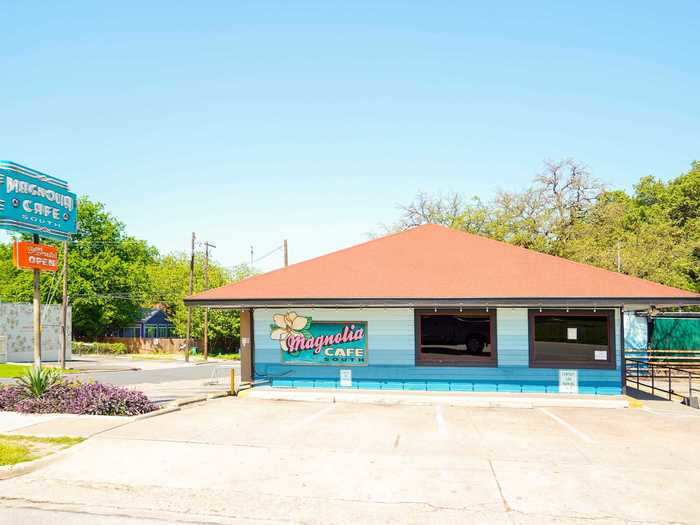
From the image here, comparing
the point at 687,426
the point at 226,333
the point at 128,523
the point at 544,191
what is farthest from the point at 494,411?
the point at 226,333

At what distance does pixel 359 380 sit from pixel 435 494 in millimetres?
10419

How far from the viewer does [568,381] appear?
18.0 m

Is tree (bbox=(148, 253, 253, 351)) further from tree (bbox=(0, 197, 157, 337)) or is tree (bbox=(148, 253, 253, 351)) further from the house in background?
the house in background

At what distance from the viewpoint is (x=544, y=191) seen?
53469 millimetres

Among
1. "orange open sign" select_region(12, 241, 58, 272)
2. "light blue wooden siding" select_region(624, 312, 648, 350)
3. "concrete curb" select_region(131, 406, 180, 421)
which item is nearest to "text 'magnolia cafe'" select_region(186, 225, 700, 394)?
"concrete curb" select_region(131, 406, 180, 421)

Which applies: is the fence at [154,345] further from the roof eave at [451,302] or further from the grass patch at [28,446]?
the grass patch at [28,446]

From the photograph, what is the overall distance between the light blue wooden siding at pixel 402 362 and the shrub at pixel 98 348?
168 feet

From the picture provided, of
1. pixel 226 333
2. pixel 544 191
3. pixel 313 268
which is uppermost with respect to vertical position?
pixel 544 191

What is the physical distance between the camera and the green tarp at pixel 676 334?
90.9ft

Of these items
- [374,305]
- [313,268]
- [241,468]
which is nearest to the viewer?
[241,468]

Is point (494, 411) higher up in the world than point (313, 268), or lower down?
lower down

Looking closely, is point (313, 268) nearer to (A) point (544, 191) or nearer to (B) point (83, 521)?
(B) point (83, 521)

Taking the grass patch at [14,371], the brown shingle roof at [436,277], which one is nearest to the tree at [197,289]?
the grass patch at [14,371]

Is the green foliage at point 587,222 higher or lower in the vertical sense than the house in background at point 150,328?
higher
